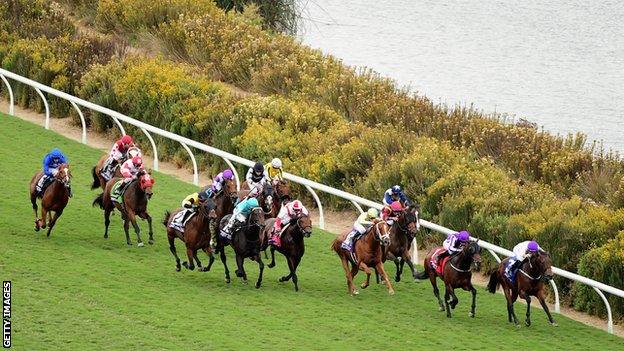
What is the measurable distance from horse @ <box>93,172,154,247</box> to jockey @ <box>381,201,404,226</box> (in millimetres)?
2644

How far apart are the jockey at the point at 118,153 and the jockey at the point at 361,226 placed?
3307 mm

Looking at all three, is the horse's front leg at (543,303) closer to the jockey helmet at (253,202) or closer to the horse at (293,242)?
the horse at (293,242)

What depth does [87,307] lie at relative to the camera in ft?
48.0

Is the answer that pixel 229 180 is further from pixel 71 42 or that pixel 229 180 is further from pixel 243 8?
pixel 243 8

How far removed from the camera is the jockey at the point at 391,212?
54.6 ft

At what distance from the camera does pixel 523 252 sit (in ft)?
51.8

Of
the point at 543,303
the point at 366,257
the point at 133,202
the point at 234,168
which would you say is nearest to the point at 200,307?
the point at 366,257

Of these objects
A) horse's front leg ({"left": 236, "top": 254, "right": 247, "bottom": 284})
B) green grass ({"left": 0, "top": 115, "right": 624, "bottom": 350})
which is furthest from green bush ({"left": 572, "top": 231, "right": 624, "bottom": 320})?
horse's front leg ({"left": 236, "top": 254, "right": 247, "bottom": 284})

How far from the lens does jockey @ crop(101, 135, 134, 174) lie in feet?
59.9

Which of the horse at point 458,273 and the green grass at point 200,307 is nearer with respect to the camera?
the green grass at point 200,307

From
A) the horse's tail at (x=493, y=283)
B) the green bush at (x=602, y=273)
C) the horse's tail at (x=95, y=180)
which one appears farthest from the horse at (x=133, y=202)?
the green bush at (x=602, y=273)

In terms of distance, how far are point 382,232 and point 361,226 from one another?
509mm

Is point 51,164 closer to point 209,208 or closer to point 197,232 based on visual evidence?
point 197,232

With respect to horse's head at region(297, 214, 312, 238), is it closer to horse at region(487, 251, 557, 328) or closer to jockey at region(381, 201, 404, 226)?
jockey at region(381, 201, 404, 226)
